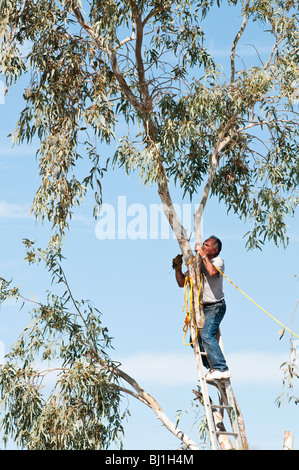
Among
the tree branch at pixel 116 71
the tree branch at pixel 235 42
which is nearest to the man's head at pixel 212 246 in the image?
the tree branch at pixel 116 71

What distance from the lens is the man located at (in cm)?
711

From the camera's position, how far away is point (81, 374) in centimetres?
768

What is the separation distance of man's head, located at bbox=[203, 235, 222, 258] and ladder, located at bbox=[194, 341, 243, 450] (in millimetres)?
902

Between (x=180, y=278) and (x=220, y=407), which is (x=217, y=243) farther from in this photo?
(x=220, y=407)

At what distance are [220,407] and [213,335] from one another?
65cm

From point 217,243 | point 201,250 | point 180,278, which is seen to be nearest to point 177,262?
point 180,278

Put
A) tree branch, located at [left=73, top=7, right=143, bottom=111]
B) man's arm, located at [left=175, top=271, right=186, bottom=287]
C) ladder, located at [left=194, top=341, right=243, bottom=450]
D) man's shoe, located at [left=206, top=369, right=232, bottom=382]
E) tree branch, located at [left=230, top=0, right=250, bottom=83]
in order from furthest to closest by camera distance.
Answer: tree branch, located at [left=230, top=0, right=250, bottom=83], tree branch, located at [left=73, top=7, right=143, bottom=111], man's arm, located at [left=175, top=271, right=186, bottom=287], man's shoe, located at [left=206, top=369, right=232, bottom=382], ladder, located at [left=194, top=341, right=243, bottom=450]

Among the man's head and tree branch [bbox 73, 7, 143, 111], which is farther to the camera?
tree branch [bbox 73, 7, 143, 111]

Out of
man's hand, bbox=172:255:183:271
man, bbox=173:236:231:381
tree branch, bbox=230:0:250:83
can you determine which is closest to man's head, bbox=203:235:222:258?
man, bbox=173:236:231:381

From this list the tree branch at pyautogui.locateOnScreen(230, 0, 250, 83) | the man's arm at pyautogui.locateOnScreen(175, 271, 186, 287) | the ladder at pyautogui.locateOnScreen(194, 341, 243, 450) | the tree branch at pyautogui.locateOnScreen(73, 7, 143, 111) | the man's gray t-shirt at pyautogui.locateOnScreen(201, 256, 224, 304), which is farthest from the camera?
the tree branch at pyautogui.locateOnScreen(230, 0, 250, 83)

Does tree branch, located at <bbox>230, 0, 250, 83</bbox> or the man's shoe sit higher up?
tree branch, located at <bbox>230, 0, 250, 83</bbox>

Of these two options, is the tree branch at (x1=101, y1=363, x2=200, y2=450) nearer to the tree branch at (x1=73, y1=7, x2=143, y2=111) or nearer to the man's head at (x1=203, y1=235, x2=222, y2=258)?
the man's head at (x1=203, y1=235, x2=222, y2=258)

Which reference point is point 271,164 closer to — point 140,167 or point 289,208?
point 289,208
